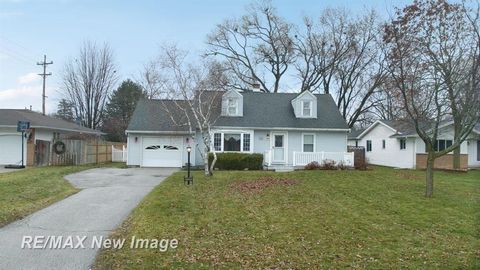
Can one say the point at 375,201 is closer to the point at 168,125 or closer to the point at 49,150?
the point at 168,125

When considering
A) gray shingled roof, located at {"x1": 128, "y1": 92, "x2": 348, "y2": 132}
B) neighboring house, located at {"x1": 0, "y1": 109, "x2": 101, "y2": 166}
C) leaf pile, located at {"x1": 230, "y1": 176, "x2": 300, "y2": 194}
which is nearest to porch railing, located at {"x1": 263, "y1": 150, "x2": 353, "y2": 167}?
gray shingled roof, located at {"x1": 128, "y1": 92, "x2": 348, "y2": 132}

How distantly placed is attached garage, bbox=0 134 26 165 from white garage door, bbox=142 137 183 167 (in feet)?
25.2

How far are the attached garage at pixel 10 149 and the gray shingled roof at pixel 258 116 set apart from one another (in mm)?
6985

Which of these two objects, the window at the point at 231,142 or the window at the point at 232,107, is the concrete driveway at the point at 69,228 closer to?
the window at the point at 231,142

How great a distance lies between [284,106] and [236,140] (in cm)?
462

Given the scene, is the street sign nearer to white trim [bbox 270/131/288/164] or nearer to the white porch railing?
white trim [bbox 270/131/288/164]

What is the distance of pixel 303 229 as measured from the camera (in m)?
8.28

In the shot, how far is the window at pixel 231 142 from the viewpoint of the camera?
2517 centimetres

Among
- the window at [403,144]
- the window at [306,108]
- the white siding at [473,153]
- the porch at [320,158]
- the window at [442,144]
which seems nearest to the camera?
the porch at [320,158]

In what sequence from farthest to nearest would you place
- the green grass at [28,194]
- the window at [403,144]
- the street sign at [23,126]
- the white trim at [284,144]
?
1. the window at [403,144]
2. the white trim at [284,144]
3. the street sign at [23,126]
4. the green grass at [28,194]

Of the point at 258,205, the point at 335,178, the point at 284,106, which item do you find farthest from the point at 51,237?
the point at 284,106

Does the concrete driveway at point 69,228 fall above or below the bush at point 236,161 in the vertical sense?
below

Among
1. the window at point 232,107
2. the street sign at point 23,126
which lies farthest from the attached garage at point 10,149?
the window at point 232,107

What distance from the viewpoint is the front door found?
25406mm
